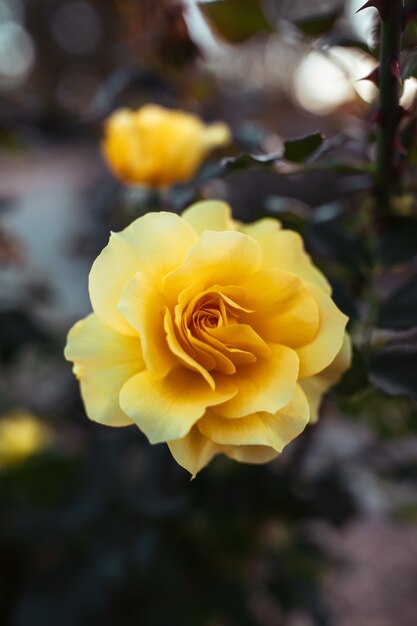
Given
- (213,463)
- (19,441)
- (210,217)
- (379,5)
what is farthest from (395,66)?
(19,441)

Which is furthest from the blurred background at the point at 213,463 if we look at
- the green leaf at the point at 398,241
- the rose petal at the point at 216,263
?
the rose petal at the point at 216,263

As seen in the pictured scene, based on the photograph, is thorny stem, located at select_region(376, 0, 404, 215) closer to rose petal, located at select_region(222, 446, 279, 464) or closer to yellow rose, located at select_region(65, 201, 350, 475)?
yellow rose, located at select_region(65, 201, 350, 475)

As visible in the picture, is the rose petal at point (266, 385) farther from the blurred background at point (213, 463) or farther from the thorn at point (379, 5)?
the thorn at point (379, 5)

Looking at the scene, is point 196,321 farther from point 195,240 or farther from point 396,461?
point 396,461

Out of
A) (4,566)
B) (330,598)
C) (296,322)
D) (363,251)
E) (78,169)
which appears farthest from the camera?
(78,169)

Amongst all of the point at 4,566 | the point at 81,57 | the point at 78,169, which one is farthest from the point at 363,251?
the point at 81,57

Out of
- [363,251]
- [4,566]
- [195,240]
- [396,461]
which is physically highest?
[195,240]
